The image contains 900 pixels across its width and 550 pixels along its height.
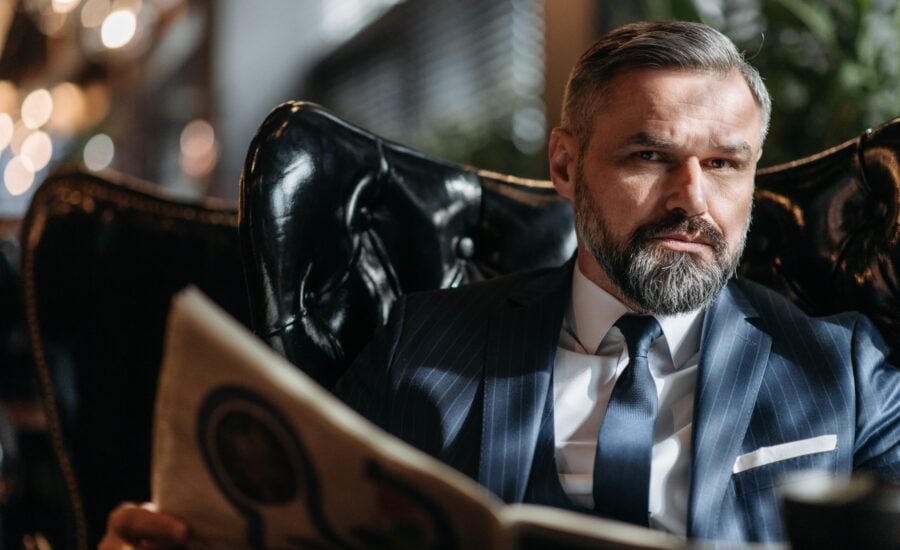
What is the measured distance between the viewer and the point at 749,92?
1.46 m

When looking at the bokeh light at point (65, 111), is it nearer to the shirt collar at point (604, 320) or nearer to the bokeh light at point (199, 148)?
the bokeh light at point (199, 148)

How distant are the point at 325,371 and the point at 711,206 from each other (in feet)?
2.02

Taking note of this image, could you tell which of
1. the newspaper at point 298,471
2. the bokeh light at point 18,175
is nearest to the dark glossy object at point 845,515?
the newspaper at point 298,471

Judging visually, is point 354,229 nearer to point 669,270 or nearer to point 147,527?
point 669,270

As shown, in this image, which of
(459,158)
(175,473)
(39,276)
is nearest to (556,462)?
(175,473)

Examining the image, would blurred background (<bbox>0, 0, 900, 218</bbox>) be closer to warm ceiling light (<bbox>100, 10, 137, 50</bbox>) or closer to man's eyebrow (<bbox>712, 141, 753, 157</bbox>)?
warm ceiling light (<bbox>100, 10, 137, 50</bbox>)

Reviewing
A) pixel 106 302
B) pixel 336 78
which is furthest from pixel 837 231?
pixel 336 78

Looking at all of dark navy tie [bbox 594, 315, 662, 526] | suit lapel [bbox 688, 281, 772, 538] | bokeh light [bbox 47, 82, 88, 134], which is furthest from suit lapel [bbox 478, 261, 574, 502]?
bokeh light [bbox 47, 82, 88, 134]

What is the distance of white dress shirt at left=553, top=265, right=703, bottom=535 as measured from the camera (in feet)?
4.39

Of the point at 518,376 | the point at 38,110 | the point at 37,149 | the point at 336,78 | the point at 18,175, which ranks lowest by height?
the point at 18,175

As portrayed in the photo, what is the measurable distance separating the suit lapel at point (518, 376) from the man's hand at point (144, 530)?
1.62 ft

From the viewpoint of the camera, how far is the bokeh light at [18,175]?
8479 millimetres

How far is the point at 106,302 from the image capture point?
6.13 feet

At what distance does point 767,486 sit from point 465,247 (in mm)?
666
